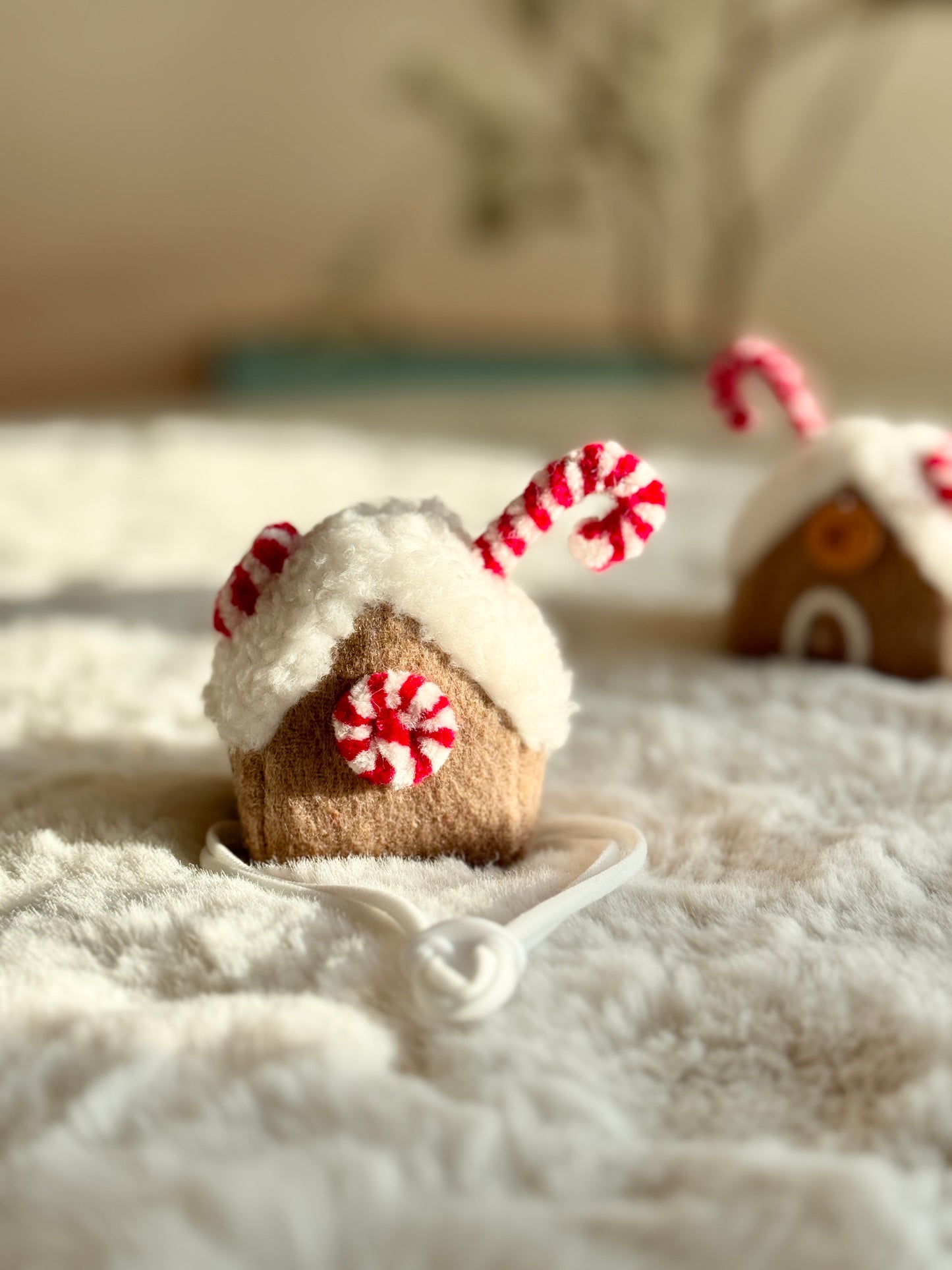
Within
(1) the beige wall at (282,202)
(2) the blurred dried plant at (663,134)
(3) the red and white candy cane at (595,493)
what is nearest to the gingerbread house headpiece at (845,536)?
(3) the red and white candy cane at (595,493)

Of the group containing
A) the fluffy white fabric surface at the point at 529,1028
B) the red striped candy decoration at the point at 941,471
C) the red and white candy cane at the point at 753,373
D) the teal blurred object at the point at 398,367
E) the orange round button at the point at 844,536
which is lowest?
the fluffy white fabric surface at the point at 529,1028

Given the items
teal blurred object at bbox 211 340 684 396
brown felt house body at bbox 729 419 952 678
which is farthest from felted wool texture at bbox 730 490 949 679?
teal blurred object at bbox 211 340 684 396

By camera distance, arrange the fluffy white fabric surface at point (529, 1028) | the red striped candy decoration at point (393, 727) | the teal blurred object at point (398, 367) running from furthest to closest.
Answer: the teal blurred object at point (398, 367) → the red striped candy decoration at point (393, 727) → the fluffy white fabric surface at point (529, 1028)

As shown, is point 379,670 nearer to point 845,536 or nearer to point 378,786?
point 378,786

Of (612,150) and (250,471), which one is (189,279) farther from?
(250,471)

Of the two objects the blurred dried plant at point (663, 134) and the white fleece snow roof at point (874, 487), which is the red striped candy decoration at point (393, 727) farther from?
the blurred dried plant at point (663, 134)

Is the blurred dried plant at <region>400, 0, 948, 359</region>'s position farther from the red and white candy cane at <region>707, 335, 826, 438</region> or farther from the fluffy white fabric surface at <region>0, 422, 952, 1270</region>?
the fluffy white fabric surface at <region>0, 422, 952, 1270</region>
